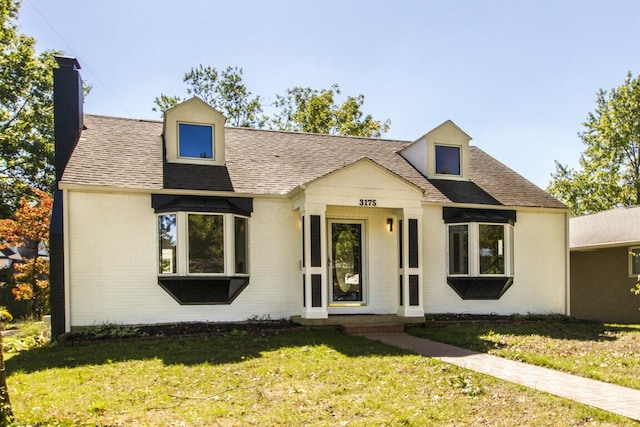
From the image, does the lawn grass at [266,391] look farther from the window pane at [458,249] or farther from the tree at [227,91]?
the tree at [227,91]

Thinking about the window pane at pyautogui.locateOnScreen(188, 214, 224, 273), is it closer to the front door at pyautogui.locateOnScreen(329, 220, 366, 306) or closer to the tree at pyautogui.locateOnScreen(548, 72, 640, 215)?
the front door at pyautogui.locateOnScreen(329, 220, 366, 306)

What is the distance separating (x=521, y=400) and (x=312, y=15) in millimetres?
12492

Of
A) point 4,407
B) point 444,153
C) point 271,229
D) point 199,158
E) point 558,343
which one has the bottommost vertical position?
point 558,343

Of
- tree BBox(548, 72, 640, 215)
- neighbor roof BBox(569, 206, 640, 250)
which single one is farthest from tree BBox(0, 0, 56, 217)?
tree BBox(548, 72, 640, 215)

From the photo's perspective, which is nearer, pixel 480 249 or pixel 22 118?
pixel 480 249

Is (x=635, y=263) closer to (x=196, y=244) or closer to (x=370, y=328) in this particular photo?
(x=370, y=328)

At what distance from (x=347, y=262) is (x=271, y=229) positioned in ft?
7.48

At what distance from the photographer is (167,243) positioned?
1195cm

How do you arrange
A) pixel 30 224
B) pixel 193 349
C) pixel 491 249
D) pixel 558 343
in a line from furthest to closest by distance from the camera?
pixel 30 224, pixel 491 249, pixel 558 343, pixel 193 349

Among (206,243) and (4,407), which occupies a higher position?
(206,243)

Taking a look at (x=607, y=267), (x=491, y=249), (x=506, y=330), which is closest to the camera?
(x=506, y=330)

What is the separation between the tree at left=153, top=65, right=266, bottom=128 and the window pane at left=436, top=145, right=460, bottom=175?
2092 cm

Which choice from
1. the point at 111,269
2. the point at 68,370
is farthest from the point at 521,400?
the point at 111,269

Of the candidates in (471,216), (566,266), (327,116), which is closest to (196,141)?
(471,216)
